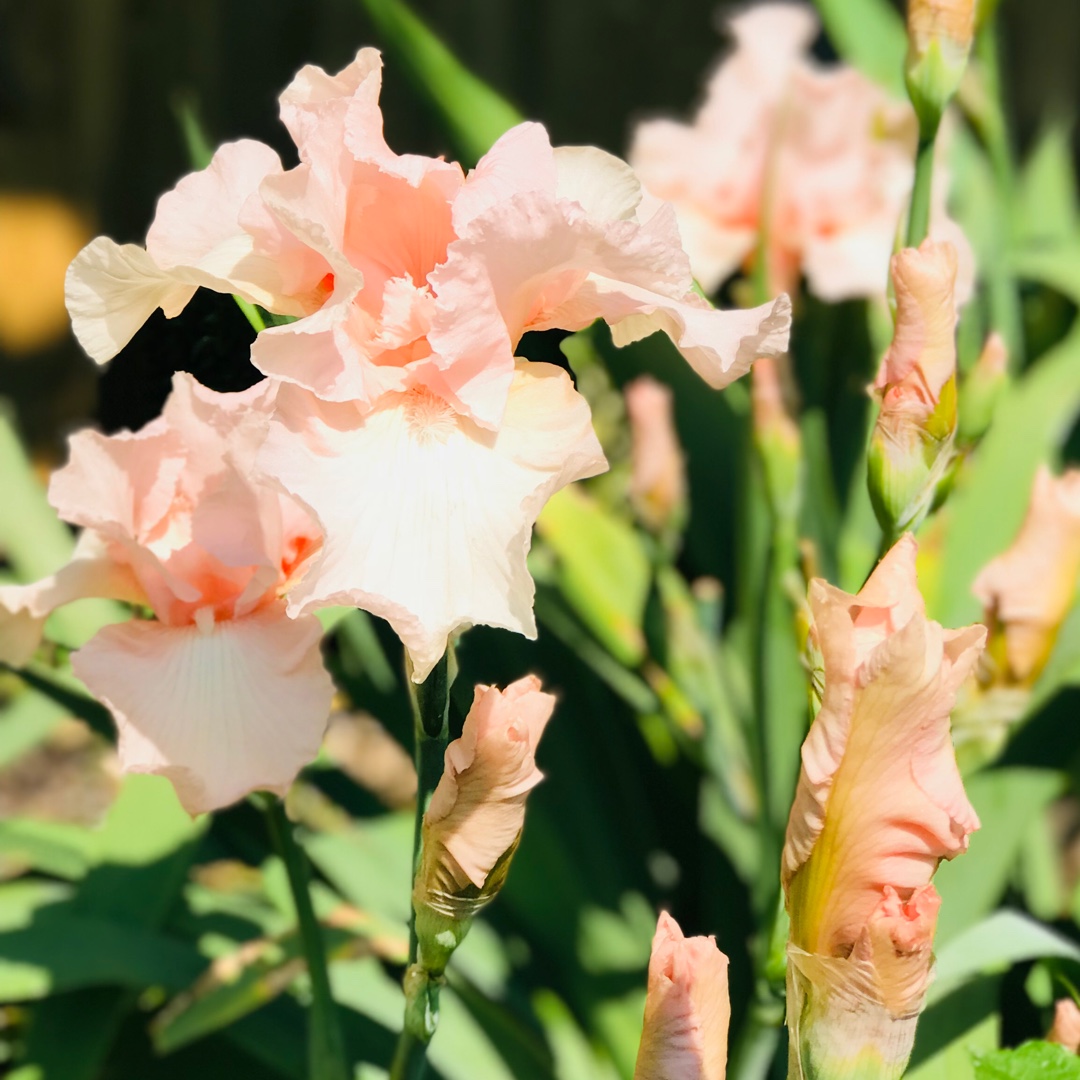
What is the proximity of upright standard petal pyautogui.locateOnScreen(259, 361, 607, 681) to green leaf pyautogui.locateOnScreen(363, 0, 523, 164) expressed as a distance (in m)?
0.42

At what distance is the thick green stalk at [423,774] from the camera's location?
0.38 metres

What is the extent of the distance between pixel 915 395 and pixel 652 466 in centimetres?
55

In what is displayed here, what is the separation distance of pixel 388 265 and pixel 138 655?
158mm

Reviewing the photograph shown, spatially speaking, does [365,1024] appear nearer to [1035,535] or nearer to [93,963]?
[93,963]

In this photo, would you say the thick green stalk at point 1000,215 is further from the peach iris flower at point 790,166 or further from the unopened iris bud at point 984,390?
the unopened iris bud at point 984,390

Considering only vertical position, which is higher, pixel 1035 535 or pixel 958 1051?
pixel 1035 535

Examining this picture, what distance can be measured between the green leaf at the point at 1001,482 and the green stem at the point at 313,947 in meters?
0.48

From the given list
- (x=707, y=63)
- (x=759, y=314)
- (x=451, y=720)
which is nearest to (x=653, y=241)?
(x=759, y=314)

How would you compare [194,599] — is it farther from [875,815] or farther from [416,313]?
[875,815]

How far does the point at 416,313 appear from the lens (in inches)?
14.5

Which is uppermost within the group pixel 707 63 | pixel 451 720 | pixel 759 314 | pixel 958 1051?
pixel 707 63

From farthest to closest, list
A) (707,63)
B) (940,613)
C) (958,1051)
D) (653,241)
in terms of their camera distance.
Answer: (707,63) < (940,613) < (958,1051) < (653,241)

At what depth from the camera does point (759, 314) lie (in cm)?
37

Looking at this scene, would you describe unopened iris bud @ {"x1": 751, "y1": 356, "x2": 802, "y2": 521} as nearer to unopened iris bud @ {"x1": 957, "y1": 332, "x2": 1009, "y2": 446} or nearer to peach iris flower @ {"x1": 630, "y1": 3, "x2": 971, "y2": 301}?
unopened iris bud @ {"x1": 957, "y1": 332, "x2": 1009, "y2": 446}
